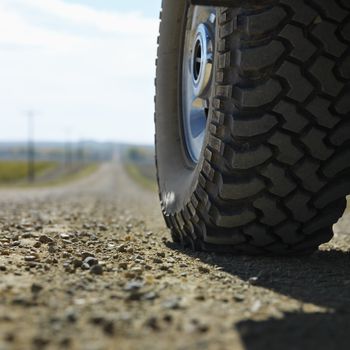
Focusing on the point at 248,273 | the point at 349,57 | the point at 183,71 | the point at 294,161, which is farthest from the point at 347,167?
the point at 183,71

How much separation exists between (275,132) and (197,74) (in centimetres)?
103

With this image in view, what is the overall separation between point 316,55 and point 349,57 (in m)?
0.17

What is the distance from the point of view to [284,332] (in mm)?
1726

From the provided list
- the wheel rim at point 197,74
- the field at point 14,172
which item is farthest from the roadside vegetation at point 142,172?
the wheel rim at point 197,74

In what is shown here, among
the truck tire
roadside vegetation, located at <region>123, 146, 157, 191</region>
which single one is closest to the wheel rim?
the truck tire

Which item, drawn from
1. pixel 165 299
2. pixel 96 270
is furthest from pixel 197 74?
pixel 165 299

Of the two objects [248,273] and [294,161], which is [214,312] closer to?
[248,273]

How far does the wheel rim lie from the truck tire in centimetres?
41

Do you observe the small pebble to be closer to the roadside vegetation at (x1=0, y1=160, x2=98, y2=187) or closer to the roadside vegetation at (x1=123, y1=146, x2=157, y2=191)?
the roadside vegetation at (x1=123, y1=146, x2=157, y2=191)

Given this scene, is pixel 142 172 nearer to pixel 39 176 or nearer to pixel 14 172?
pixel 39 176

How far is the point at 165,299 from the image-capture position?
79.4 inches

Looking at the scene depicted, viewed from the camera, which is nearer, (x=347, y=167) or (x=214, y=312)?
(x=214, y=312)

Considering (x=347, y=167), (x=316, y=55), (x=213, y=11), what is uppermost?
(x=213, y=11)

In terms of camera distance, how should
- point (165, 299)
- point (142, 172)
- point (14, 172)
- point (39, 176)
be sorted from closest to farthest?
point (165, 299), point (39, 176), point (142, 172), point (14, 172)
